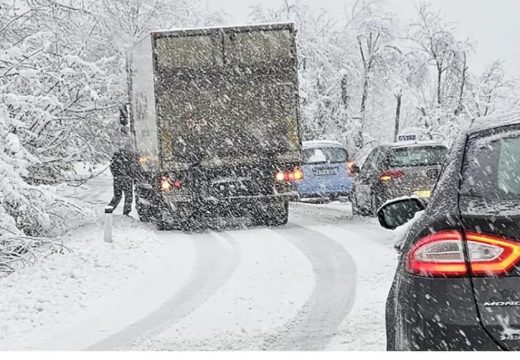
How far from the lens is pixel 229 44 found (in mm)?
15383

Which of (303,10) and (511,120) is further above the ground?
(303,10)

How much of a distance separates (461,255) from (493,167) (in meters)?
0.52

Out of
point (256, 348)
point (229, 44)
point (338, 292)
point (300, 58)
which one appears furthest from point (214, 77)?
point (300, 58)

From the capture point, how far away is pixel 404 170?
15281 millimetres

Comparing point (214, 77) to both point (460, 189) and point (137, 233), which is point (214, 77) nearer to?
point (137, 233)

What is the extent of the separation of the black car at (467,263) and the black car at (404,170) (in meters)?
11.5

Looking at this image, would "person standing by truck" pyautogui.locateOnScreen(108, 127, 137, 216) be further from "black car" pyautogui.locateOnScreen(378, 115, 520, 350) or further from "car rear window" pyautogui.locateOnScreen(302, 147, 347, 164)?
"black car" pyautogui.locateOnScreen(378, 115, 520, 350)

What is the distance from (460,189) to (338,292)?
578 centimetres

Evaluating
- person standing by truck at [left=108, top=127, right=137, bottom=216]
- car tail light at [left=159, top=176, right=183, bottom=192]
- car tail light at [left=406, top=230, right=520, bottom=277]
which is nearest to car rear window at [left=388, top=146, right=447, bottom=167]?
car tail light at [left=159, top=176, right=183, bottom=192]

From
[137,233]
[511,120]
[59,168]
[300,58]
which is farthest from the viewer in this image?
[300,58]

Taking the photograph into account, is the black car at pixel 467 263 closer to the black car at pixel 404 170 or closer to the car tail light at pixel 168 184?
the black car at pixel 404 170

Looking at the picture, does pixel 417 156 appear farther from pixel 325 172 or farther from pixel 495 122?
pixel 495 122

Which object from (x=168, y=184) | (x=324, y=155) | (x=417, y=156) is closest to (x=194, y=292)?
(x=168, y=184)

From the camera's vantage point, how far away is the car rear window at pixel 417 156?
15422 mm
